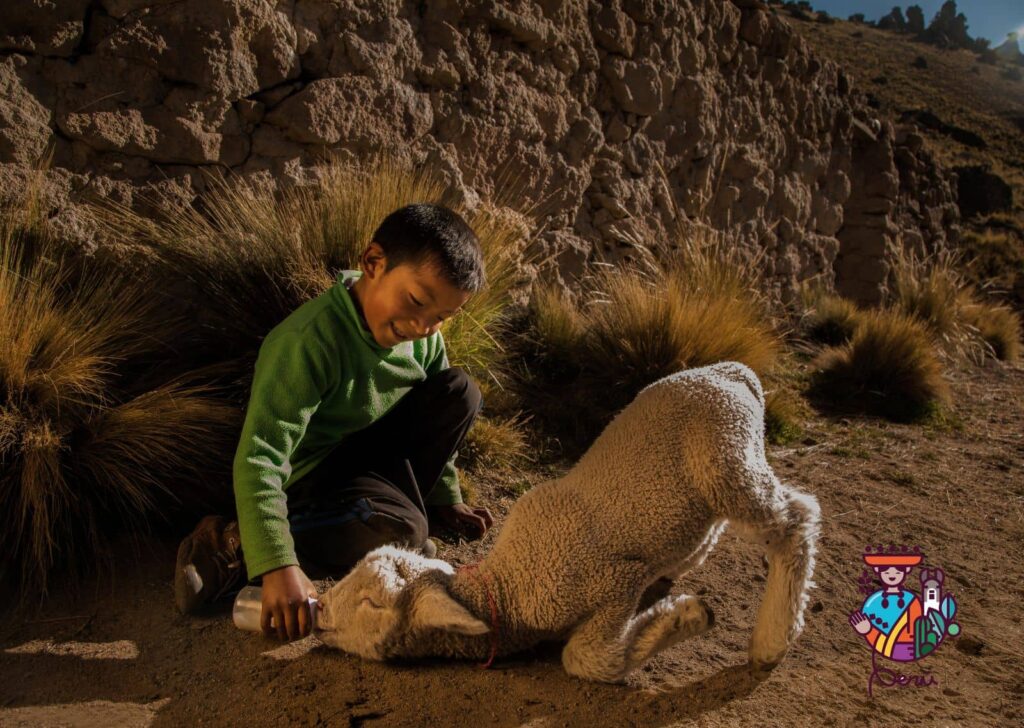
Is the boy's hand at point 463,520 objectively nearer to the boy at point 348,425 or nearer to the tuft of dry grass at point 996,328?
the boy at point 348,425

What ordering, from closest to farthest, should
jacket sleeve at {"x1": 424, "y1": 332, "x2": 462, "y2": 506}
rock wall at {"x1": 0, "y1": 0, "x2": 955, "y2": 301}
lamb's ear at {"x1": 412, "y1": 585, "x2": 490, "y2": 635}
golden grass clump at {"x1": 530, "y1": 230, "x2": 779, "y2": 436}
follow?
lamb's ear at {"x1": 412, "y1": 585, "x2": 490, "y2": 635}, jacket sleeve at {"x1": 424, "y1": 332, "x2": 462, "y2": 506}, rock wall at {"x1": 0, "y1": 0, "x2": 955, "y2": 301}, golden grass clump at {"x1": 530, "y1": 230, "x2": 779, "y2": 436}

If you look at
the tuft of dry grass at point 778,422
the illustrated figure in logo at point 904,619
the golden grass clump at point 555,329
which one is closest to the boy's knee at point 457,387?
the illustrated figure in logo at point 904,619

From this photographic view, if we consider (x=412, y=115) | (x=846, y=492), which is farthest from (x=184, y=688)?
(x=412, y=115)

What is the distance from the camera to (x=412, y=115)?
395cm

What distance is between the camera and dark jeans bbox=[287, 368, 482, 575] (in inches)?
82.6

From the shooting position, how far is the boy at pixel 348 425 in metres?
1.73

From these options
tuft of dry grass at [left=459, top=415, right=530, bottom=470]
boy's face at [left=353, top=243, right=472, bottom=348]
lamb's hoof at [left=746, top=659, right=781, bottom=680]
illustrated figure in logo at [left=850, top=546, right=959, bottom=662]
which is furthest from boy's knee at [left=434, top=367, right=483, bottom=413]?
illustrated figure in logo at [left=850, top=546, right=959, bottom=662]

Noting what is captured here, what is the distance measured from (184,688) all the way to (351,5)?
312 cm

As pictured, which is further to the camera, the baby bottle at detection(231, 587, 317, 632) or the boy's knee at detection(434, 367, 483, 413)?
the boy's knee at detection(434, 367, 483, 413)

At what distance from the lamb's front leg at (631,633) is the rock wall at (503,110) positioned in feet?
7.94

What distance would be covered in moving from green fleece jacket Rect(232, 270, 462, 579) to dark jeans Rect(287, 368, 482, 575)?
0.25 ft

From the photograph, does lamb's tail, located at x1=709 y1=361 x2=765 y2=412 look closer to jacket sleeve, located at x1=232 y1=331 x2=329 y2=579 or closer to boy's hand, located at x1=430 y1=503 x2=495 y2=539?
jacket sleeve, located at x1=232 y1=331 x2=329 y2=579

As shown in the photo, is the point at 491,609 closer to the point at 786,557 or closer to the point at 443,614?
the point at 443,614

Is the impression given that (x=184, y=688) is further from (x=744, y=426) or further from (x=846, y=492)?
(x=846, y=492)
